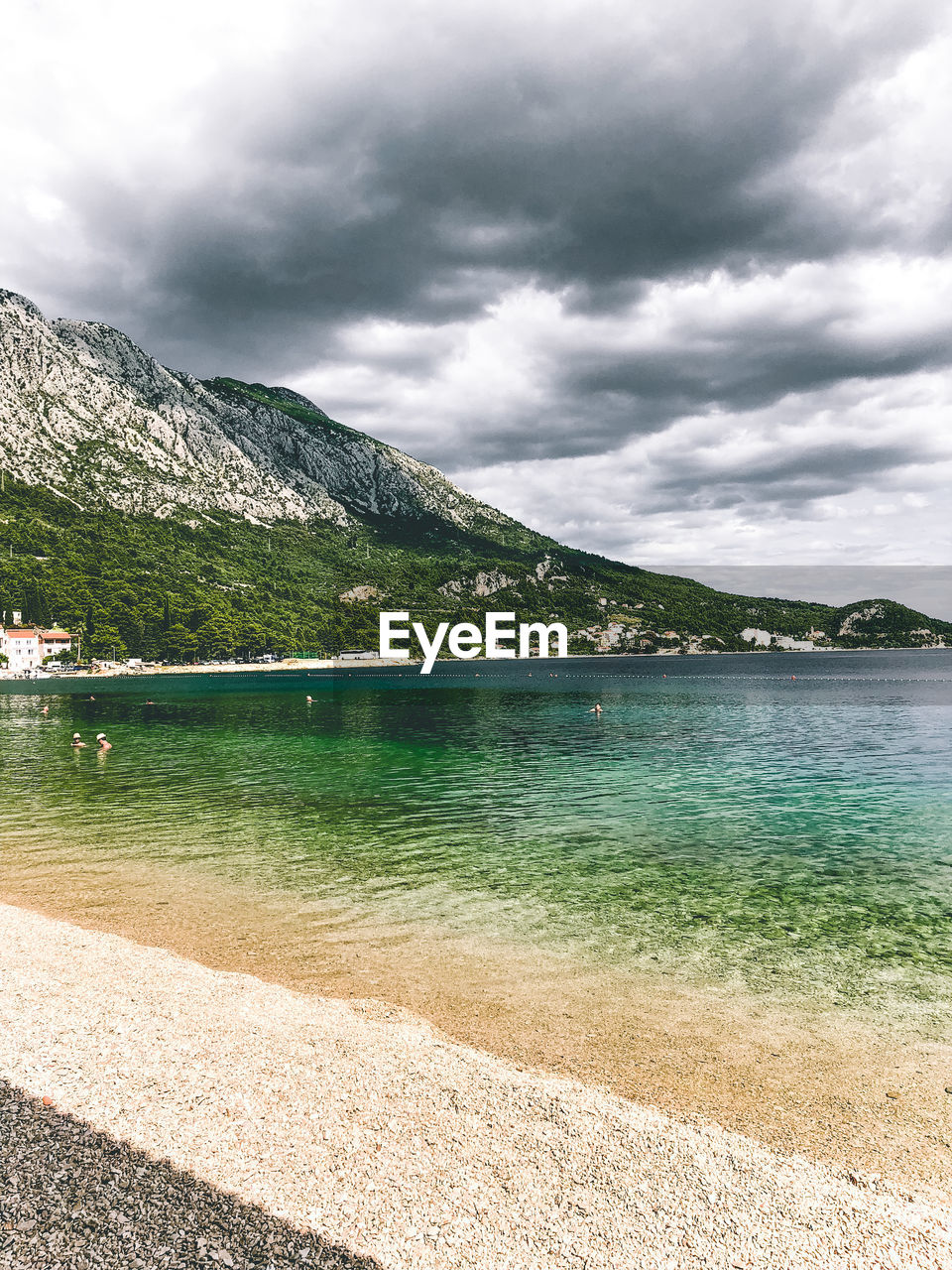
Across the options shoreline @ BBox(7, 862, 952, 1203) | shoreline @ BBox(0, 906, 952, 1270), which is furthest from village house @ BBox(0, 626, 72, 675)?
shoreline @ BBox(0, 906, 952, 1270)

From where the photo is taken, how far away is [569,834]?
29.6 metres

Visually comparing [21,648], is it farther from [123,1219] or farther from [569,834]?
[123,1219]

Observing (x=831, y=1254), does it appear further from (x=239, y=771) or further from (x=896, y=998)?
(x=239, y=771)

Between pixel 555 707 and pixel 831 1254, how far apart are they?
9165 centimetres

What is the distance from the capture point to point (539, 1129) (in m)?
9.17

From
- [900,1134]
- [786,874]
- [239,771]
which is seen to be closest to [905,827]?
[786,874]

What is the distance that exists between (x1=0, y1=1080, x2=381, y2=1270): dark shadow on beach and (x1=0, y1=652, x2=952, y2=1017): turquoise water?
1061 cm

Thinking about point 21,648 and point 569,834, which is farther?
point 21,648

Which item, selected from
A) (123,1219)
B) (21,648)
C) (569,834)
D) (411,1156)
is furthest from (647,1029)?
(21,648)

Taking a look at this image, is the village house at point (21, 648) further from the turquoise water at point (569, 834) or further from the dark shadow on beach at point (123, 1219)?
the dark shadow on beach at point (123, 1219)

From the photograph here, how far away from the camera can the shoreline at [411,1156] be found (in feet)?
23.6

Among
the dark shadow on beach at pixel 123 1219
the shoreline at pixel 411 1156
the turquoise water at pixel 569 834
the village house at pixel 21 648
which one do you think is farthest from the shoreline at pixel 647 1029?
the village house at pixel 21 648

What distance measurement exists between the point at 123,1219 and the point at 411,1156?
127 inches

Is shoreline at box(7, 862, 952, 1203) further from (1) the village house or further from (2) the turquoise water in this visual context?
(1) the village house
